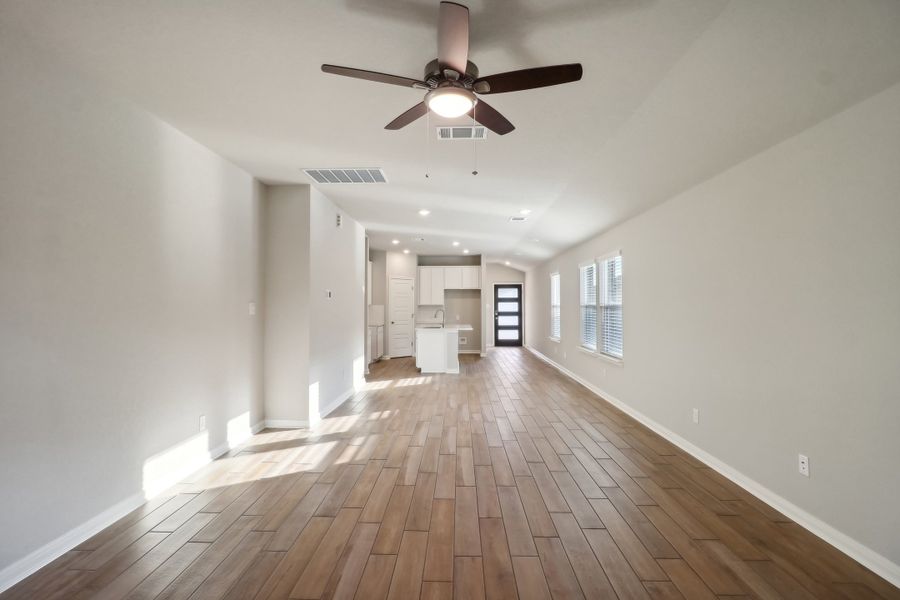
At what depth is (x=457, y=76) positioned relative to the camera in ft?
5.87

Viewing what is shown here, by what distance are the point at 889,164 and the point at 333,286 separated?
483cm

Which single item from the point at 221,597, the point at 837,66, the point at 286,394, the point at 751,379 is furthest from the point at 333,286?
the point at 837,66

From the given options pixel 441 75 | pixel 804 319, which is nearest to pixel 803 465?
pixel 804 319

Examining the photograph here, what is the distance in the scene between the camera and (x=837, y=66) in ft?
5.91

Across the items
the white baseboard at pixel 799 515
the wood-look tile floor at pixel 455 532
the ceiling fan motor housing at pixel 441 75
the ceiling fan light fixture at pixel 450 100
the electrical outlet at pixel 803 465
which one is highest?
the ceiling fan motor housing at pixel 441 75

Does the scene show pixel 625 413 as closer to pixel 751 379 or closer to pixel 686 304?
pixel 686 304

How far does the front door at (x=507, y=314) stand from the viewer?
12875 millimetres

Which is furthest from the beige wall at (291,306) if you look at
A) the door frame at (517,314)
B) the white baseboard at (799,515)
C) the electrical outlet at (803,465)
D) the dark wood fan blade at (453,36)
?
the door frame at (517,314)

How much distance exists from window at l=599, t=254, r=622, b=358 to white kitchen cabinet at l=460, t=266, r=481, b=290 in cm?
471

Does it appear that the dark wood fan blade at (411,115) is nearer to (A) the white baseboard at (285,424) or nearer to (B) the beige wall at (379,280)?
(A) the white baseboard at (285,424)

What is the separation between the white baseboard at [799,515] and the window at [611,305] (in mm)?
1530

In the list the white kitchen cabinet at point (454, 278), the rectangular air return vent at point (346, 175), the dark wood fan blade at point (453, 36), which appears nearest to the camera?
the dark wood fan blade at point (453, 36)

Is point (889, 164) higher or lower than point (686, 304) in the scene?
higher

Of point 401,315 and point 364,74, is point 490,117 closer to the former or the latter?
point 364,74
